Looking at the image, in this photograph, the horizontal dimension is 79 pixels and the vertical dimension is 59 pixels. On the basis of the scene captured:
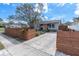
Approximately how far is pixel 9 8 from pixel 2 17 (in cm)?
20

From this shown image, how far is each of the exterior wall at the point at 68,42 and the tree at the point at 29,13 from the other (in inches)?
18.6

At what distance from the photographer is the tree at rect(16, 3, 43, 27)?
9.43ft

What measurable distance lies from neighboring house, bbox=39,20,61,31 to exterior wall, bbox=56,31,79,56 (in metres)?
0.13

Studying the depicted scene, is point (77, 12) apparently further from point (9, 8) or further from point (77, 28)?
point (9, 8)

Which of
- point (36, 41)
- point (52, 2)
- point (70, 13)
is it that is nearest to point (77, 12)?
point (70, 13)

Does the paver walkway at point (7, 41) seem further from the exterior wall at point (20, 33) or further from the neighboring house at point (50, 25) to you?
the neighboring house at point (50, 25)

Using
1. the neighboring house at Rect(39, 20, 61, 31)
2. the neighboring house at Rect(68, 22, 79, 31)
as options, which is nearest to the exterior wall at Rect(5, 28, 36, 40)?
the neighboring house at Rect(39, 20, 61, 31)

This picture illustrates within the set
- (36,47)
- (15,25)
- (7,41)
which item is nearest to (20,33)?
(15,25)

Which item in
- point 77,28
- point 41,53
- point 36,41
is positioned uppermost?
point 77,28

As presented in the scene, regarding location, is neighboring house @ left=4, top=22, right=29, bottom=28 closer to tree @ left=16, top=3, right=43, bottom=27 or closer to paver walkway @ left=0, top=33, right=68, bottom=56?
tree @ left=16, top=3, right=43, bottom=27

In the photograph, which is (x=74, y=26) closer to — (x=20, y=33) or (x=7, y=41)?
(x=20, y=33)

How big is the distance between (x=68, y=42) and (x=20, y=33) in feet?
2.90

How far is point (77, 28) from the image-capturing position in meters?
2.78

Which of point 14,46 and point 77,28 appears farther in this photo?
point 14,46
